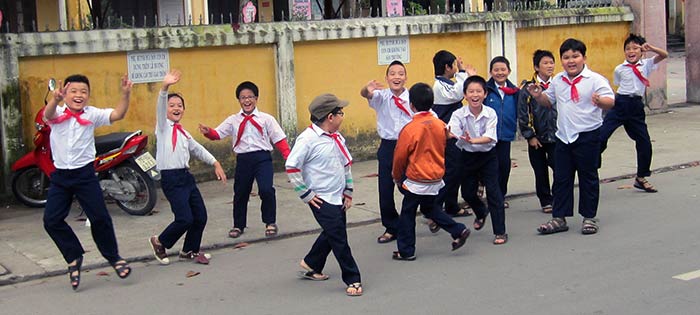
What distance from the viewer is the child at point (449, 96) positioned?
867 cm

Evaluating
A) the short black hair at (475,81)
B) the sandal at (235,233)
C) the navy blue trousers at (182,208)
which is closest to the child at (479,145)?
the short black hair at (475,81)

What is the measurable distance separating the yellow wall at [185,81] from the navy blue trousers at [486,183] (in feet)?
13.8

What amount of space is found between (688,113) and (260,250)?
34.9ft

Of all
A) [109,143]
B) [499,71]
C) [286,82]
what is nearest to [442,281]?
[499,71]

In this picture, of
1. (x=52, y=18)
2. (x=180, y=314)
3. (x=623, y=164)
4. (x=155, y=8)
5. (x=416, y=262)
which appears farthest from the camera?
(x=155, y=8)

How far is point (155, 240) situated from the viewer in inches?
316

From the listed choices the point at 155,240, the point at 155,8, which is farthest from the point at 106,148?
the point at 155,8

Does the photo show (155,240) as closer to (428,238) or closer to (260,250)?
(260,250)

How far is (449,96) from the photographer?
902 cm

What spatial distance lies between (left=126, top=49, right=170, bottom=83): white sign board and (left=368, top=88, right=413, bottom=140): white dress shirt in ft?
12.3

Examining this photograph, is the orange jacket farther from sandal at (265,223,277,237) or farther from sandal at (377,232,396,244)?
sandal at (265,223,277,237)

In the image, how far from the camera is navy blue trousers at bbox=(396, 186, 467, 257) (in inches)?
301

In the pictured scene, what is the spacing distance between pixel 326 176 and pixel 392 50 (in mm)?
6563

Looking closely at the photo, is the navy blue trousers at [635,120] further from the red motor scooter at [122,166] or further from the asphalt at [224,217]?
the red motor scooter at [122,166]
